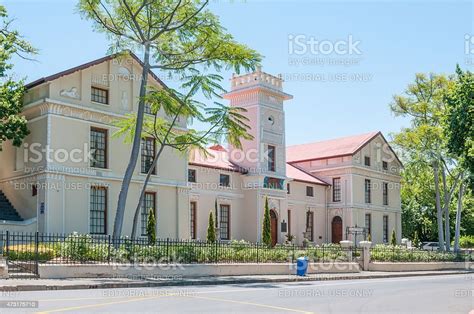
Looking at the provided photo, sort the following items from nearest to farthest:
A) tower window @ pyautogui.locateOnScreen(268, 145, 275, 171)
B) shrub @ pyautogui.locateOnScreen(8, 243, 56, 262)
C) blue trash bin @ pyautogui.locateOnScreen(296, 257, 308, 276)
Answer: shrub @ pyautogui.locateOnScreen(8, 243, 56, 262) < blue trash bin @ pyautogui.locateOnScreen(296, 257, 308, 276) < tower window @ pyautogui.locateOnScreen(268, 145, 275, 171)

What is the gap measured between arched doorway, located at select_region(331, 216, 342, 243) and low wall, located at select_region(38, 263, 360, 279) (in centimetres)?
2448

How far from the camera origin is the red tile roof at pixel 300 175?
166 feet

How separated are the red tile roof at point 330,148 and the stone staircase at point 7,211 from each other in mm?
30158

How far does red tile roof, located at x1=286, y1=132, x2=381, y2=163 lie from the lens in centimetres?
5378

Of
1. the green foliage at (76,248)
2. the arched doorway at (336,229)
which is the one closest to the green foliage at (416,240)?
the arched doorway at (336,229)

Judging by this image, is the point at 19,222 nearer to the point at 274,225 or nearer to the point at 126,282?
the point at 126,282

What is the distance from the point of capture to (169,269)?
74.1 feet

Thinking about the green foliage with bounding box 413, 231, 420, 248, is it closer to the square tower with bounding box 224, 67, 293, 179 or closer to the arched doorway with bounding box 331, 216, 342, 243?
the arched doorway with bounding box 331, 216, 342, 243

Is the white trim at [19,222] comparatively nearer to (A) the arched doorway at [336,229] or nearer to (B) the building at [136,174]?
(B) the building at [136,174]

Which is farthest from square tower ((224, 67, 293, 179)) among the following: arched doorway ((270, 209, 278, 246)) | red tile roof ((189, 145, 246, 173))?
arched doorway ((270, 209, 278, 246))

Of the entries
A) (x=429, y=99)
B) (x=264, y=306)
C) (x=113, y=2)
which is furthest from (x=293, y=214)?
(x=264, y=306)

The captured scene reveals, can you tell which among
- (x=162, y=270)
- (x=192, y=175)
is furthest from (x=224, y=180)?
(x=162, y=270)

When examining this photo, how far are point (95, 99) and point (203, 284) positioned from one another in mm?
13226

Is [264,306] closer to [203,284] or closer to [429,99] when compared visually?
[203,284]
